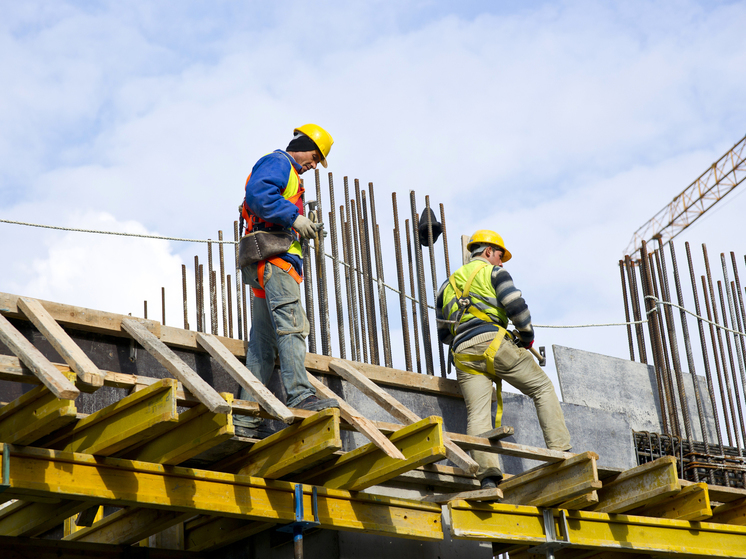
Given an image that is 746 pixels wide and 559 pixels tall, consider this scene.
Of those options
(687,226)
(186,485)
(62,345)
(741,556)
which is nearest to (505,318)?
(741,556)

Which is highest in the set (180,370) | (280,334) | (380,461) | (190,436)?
(280,334)

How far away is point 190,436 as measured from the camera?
538 cm

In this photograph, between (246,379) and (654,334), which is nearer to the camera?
(246,379)

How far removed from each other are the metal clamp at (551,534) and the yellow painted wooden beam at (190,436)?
2.83 meters

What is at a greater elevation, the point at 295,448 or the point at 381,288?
the point at 381,288

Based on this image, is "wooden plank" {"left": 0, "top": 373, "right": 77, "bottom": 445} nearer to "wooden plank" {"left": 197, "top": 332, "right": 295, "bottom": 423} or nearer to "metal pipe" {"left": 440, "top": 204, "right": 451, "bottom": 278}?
"wooden plank" {"left": 197, "top": 332, "right": 295, "bottom": 423}

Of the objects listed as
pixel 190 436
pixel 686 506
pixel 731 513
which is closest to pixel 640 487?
pixel 686 506

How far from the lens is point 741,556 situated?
807 cm

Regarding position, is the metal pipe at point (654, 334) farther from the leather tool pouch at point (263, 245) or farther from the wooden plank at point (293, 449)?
the wooden plank at point (293, 449)

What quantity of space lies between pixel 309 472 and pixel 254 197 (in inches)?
78.5

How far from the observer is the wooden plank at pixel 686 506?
7652 mm

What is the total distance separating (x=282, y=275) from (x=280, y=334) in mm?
463

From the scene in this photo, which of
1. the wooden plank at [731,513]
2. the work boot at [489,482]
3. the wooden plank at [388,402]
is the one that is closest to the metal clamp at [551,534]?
the work boot at [489,482]

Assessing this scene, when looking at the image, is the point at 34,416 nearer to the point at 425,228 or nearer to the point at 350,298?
the point at 350,298
